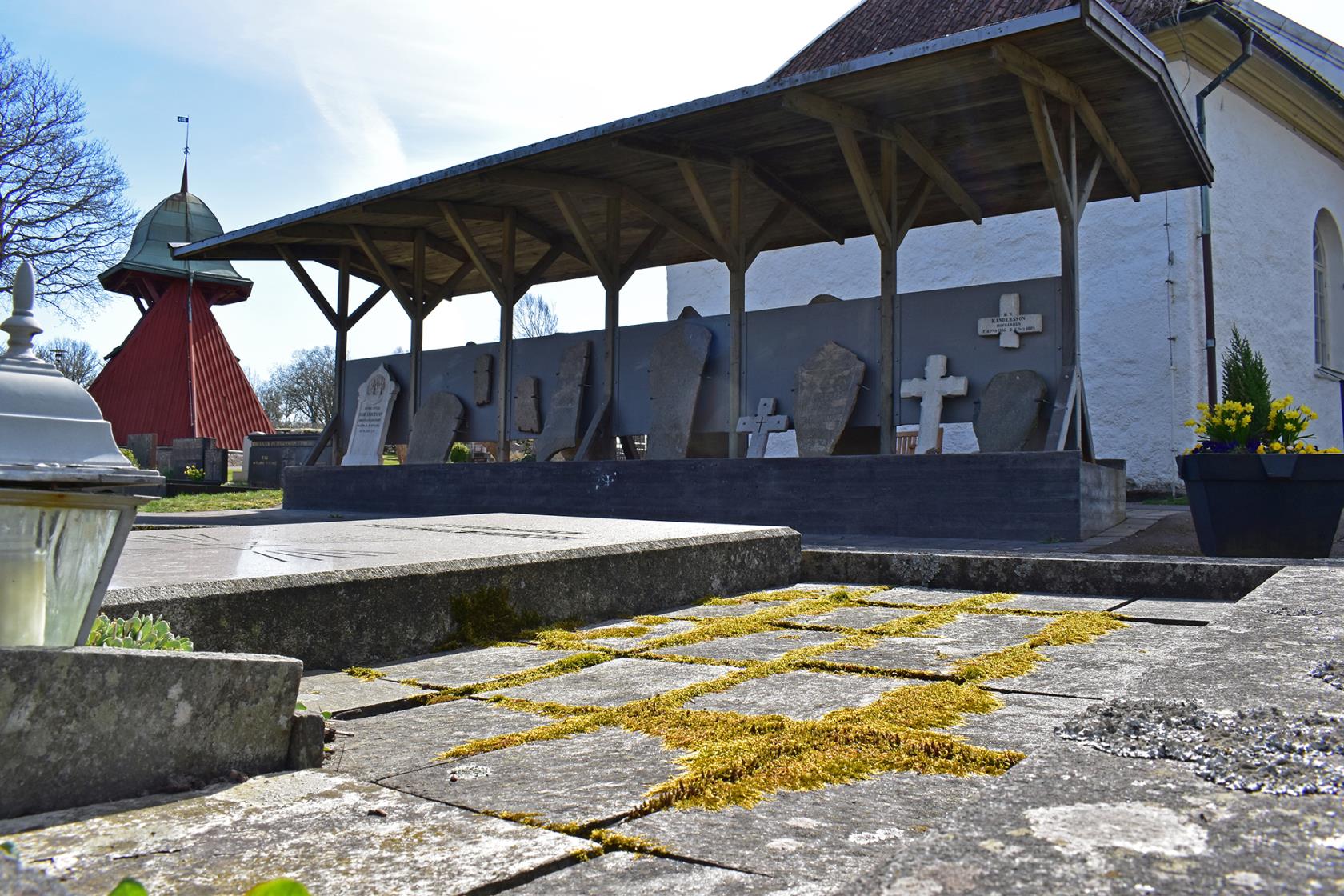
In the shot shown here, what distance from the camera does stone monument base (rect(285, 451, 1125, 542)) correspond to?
7.15 m

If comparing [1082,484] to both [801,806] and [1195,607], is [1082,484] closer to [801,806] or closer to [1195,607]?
[1195,607]

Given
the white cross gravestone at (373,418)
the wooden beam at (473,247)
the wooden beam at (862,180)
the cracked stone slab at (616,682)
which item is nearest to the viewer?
the cracked stone slab at (616,682)

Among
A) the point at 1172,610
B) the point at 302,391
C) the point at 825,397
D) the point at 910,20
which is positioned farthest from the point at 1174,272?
the point at 302,391

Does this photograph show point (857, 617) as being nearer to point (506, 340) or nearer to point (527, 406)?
point (527, 406)

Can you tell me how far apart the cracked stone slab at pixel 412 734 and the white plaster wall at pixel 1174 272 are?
42.3 ft

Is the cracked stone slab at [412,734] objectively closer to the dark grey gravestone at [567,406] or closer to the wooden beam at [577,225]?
the wooden beam at [577,225]

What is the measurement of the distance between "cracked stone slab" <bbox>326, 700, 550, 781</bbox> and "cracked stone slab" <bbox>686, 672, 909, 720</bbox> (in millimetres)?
402

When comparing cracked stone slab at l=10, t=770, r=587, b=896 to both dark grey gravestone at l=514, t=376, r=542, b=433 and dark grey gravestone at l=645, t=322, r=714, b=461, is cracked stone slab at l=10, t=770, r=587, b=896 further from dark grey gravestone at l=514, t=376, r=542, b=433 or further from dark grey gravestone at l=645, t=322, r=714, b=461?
dark grey gravestone at l=514, t=376, r=542, b=433

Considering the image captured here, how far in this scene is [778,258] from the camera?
19.4 meters

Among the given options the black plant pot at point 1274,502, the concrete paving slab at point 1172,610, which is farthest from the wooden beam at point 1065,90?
the concrete paving slab at point 1172,610

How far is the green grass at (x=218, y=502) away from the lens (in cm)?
1342

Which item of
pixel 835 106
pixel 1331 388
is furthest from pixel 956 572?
pixel 1331 388

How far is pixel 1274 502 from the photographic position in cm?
600

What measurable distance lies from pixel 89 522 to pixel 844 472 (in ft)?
22.7
